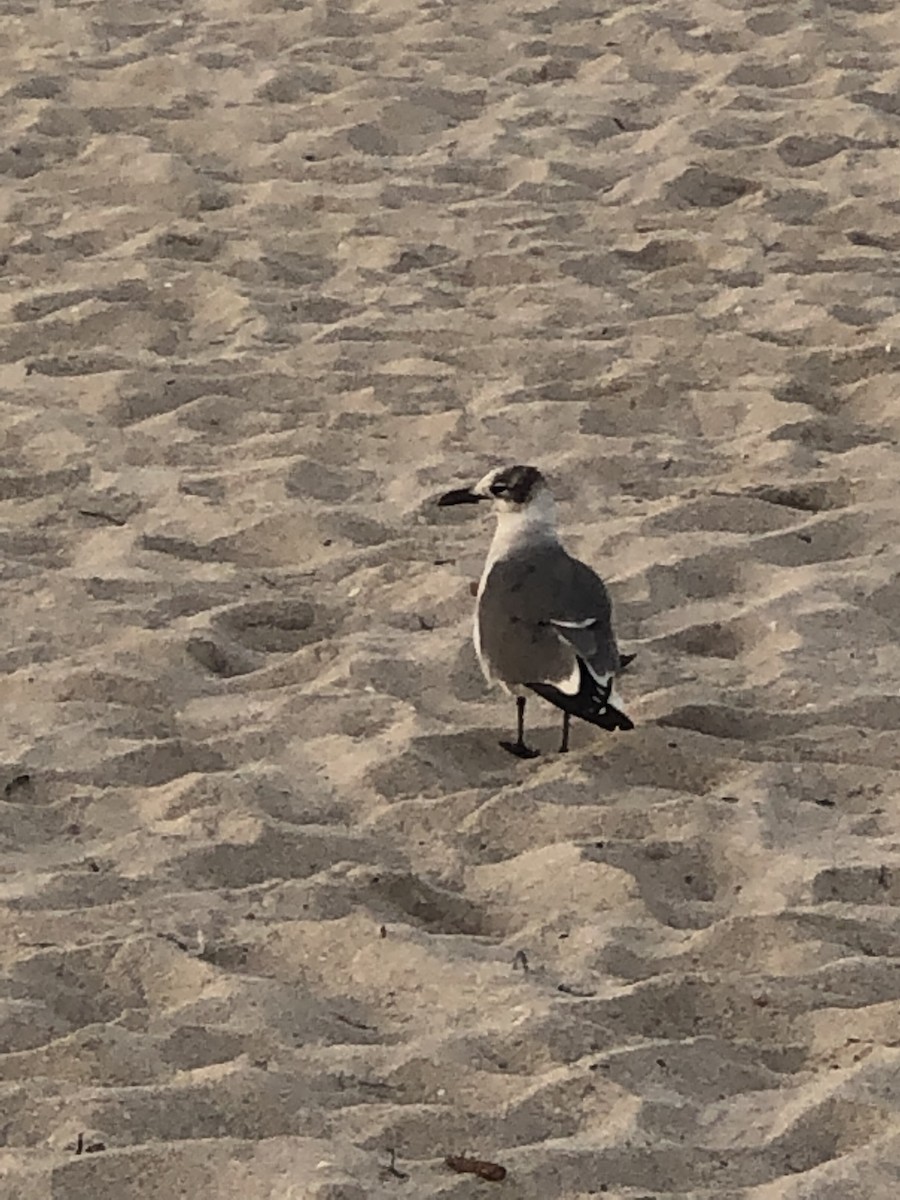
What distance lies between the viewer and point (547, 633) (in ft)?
11.7

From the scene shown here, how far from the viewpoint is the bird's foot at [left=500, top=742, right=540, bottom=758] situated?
3.66 metres

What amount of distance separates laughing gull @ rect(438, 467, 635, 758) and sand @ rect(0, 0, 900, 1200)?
0.14 metres

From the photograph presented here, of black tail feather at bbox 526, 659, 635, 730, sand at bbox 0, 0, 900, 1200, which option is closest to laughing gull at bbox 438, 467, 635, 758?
black tail feather at bbox 526, 659, 635, 730

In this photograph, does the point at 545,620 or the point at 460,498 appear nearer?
Answer: the point at 545,620

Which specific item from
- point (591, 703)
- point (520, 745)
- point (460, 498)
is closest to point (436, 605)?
point (460, 498)

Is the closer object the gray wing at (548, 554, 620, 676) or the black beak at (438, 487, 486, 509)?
the gray wing at (548, 554, 620, 676)

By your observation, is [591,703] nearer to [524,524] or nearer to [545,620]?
[545,620]

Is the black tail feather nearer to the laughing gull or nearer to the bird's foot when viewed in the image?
the laughing gull

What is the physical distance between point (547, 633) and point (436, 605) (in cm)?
60

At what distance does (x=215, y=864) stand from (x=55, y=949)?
323 millimetres

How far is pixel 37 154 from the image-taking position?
6.32 meters

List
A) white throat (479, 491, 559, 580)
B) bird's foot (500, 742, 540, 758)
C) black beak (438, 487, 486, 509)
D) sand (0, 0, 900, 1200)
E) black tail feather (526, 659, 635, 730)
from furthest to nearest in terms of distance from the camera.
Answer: black beak (438, 487, 486, 509) → white throat (479, 491, 559, 580) → bird's foot (500, 742, 540, 758) → black tail feather (526, 659, 635, 730) → sand (0, 0, 900, 1200)

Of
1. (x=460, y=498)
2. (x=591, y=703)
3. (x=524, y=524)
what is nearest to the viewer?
(x=591, y=703)

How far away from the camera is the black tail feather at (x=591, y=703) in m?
3.48
